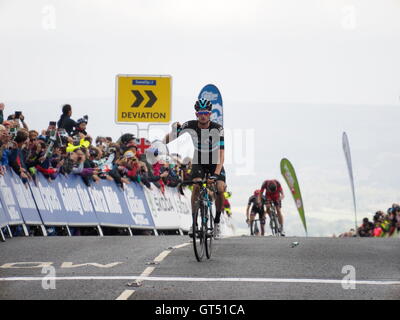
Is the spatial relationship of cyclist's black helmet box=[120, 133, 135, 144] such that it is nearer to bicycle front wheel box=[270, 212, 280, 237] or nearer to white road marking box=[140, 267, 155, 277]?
bicycle front wheel box=[270, 212, 280, 237]

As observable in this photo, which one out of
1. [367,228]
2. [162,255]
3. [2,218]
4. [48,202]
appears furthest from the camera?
[367,228]

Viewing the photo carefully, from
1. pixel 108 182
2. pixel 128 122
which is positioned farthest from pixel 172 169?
pixel 108 182

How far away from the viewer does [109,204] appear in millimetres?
22688

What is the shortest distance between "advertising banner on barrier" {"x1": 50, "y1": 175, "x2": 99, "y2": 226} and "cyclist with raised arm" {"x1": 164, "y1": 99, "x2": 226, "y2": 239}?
265 inches

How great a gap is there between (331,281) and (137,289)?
2363 millimetres

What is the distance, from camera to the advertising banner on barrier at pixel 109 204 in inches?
872

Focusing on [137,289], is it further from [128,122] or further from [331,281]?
[128,122]

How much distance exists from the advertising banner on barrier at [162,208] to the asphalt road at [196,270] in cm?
760

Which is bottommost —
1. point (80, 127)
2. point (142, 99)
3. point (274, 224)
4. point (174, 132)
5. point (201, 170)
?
point (274, 224)

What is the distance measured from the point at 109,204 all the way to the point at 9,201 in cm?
453

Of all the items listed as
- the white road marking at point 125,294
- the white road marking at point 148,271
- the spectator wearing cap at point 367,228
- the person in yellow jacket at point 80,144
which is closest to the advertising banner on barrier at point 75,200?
the person in yellow jacket at point 80,144

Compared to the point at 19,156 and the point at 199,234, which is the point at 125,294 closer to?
the point at 199,234

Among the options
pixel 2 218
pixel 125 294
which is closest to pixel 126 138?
pixel 2 218

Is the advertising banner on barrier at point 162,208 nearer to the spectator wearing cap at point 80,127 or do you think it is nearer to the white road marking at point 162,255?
the spectator wearing cap at point 80,127
